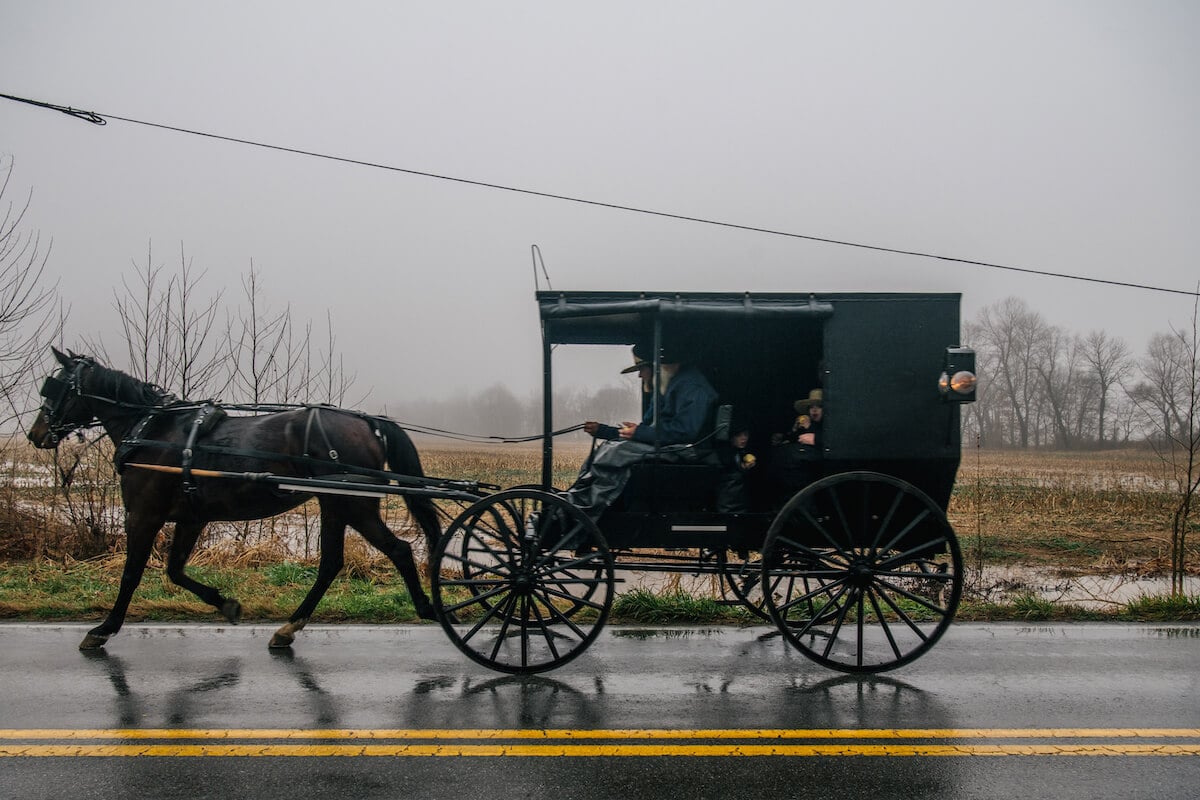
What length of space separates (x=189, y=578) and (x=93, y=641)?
737 millimetres

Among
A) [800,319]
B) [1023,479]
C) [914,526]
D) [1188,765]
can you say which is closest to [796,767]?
[1188,765]

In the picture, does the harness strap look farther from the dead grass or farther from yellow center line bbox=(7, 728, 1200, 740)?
yellow center line bbox=(7, 728, 1200, 740)

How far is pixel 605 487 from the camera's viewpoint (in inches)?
220

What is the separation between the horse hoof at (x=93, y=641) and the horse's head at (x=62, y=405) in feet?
5.16

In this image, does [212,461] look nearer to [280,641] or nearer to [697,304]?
[280,641]

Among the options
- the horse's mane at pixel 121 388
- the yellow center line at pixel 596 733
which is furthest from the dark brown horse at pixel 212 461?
the yellow center line at pixel 596 733

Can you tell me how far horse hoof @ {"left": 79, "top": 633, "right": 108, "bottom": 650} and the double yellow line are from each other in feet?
5.24

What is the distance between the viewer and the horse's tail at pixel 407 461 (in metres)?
6.65

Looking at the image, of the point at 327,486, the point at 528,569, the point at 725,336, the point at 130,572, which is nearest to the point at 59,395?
the point at 130,572

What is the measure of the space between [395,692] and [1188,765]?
12.9ft

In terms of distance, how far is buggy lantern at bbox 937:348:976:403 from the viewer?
17.3 ft

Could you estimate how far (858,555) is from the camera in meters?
5.55

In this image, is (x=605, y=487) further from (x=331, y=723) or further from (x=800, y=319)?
(x=331, y=723)

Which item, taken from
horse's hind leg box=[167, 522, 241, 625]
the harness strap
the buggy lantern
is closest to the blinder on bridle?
horse's hind leg box=[167, 522, 241, 625]
